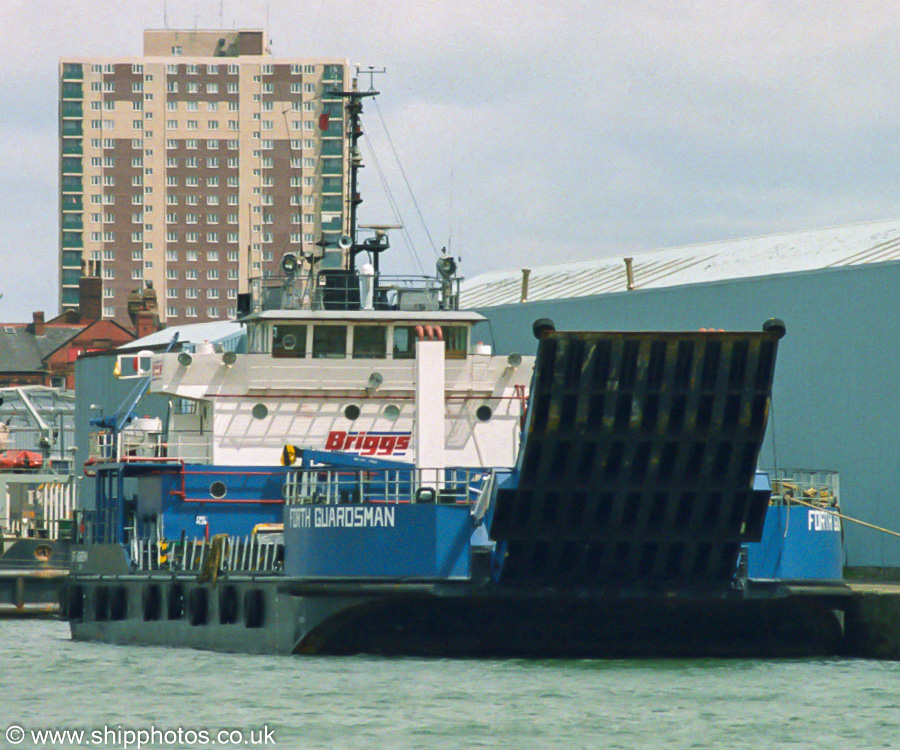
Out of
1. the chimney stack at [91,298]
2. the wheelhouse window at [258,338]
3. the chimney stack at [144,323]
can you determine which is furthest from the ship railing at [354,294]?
the chimney stack at [91,298]

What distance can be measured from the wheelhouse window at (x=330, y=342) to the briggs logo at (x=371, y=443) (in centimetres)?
126

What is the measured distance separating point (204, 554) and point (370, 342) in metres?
4.41

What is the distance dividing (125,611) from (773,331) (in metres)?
11.1

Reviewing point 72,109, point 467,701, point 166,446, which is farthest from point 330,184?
point 467,701

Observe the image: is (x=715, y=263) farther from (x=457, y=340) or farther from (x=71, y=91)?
(x=71, y=91)

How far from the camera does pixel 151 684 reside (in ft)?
62.0

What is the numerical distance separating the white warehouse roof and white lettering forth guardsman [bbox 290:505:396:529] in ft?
52.3

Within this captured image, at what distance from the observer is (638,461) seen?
64.8 ft

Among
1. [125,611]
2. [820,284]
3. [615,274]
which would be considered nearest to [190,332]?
[615,274]

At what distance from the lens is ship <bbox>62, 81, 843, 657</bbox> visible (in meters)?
19.3

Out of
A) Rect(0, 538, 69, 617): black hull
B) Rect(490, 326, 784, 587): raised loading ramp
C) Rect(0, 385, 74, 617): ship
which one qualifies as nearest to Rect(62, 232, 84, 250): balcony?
Rect(0, 385, 74, 617): ship

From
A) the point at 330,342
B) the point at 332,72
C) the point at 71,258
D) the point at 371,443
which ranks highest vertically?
the point at 332,72

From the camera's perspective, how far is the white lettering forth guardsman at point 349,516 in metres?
20.3

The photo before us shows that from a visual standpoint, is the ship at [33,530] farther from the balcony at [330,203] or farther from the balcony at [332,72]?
Result: the balcony at [332,72]
